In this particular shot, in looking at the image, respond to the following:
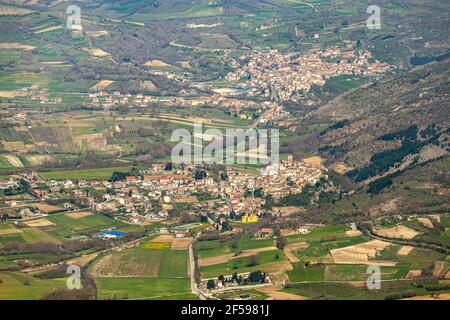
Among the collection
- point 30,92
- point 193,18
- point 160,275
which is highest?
point 193,18

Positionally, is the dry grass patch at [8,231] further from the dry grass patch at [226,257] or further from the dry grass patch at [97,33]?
the dry grass patch at [97,33]

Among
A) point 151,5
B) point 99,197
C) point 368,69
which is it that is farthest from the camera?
point 151,5

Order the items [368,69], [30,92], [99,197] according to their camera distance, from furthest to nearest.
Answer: [368,69]
[30,92]
[99,197]

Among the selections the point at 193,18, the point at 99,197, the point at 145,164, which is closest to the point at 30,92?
the point at 145,164

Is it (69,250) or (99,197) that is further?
(99,197)

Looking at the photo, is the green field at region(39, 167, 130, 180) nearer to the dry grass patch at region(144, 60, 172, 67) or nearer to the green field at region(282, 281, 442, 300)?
the green field at region(282, 281, 442, 300)

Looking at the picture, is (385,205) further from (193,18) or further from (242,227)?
(193,18)

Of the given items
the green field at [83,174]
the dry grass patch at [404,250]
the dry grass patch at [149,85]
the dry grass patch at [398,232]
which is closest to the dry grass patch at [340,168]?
the green field at [83,174]

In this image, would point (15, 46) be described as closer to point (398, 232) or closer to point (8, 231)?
point (8, 231)
